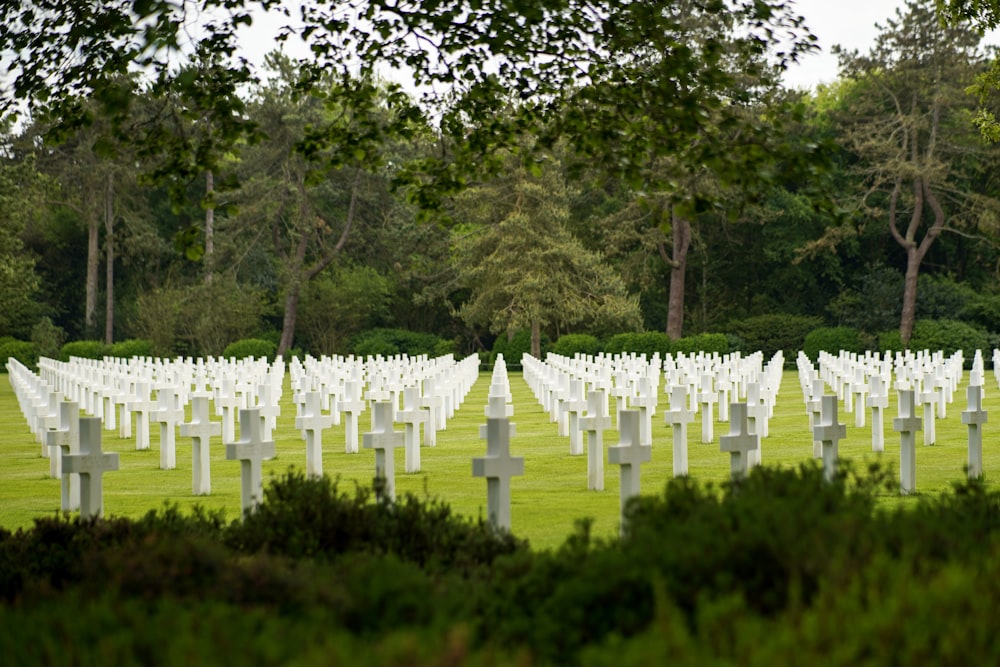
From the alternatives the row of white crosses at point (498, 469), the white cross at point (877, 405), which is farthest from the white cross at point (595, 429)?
the white cross at point (877, 405)

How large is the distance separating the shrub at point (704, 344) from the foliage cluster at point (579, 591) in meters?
48.1

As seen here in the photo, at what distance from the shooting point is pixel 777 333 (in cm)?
5991

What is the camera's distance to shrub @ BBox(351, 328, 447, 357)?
210 feet

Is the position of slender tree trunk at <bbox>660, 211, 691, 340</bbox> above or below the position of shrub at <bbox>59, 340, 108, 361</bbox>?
above

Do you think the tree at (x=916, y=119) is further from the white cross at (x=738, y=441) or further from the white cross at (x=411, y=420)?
the white cross at (x=738, y=441)

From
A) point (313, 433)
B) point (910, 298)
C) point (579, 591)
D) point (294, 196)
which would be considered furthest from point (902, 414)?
point (294, 196)

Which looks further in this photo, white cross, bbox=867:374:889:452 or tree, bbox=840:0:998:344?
tree, bbox=840:0:998:344

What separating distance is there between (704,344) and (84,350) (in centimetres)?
2757

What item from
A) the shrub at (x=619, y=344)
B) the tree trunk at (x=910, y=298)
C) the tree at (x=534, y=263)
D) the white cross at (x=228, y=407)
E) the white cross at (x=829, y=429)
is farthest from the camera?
the tree at (x=534, y=263)

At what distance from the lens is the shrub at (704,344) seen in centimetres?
5438

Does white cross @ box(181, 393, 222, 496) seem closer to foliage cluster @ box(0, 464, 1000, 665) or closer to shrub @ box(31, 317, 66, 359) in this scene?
foliage cluster @ box(0, 464, 1000, 665)

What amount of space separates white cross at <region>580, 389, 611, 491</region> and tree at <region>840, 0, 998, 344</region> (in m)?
43.3

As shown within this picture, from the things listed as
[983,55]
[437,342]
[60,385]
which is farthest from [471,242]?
[60,385]

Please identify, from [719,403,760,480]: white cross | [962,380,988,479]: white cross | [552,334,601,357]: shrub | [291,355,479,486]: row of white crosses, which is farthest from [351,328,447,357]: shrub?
[719,403,760,480]: white cross
